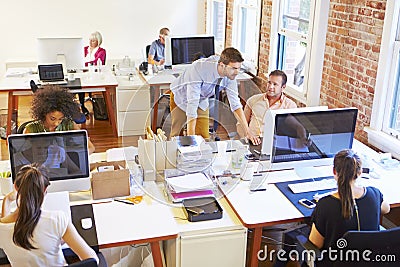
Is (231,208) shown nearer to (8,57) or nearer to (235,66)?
(235,66)

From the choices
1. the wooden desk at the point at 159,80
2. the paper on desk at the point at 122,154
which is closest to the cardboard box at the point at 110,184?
the paper on desk at the point at 122,154

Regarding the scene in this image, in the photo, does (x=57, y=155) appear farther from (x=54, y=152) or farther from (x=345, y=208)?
(x=345, y=208)

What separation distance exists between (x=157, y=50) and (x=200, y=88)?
260 centimetres

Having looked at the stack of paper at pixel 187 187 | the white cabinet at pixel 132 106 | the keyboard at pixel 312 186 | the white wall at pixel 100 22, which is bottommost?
the white cabinet at pixel 132 106

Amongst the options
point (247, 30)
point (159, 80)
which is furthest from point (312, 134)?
point (247, 30)

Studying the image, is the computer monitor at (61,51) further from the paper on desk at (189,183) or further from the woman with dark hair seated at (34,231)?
the woman with dark hair seated at (34,231)

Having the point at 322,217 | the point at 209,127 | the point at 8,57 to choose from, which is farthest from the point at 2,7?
the point at 322,217

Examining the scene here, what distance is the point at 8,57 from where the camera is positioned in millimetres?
7070

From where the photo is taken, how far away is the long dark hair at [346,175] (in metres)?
2.26

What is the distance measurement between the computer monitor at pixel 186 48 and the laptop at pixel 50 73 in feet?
4.47

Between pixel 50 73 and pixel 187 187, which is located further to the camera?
pixel 50 73

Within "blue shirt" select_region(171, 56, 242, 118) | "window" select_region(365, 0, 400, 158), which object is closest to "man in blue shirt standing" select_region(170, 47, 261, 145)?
"blue shirt" select_region(171, 56, 242, 118)

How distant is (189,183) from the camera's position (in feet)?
9.15

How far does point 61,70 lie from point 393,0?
11.6 ft
